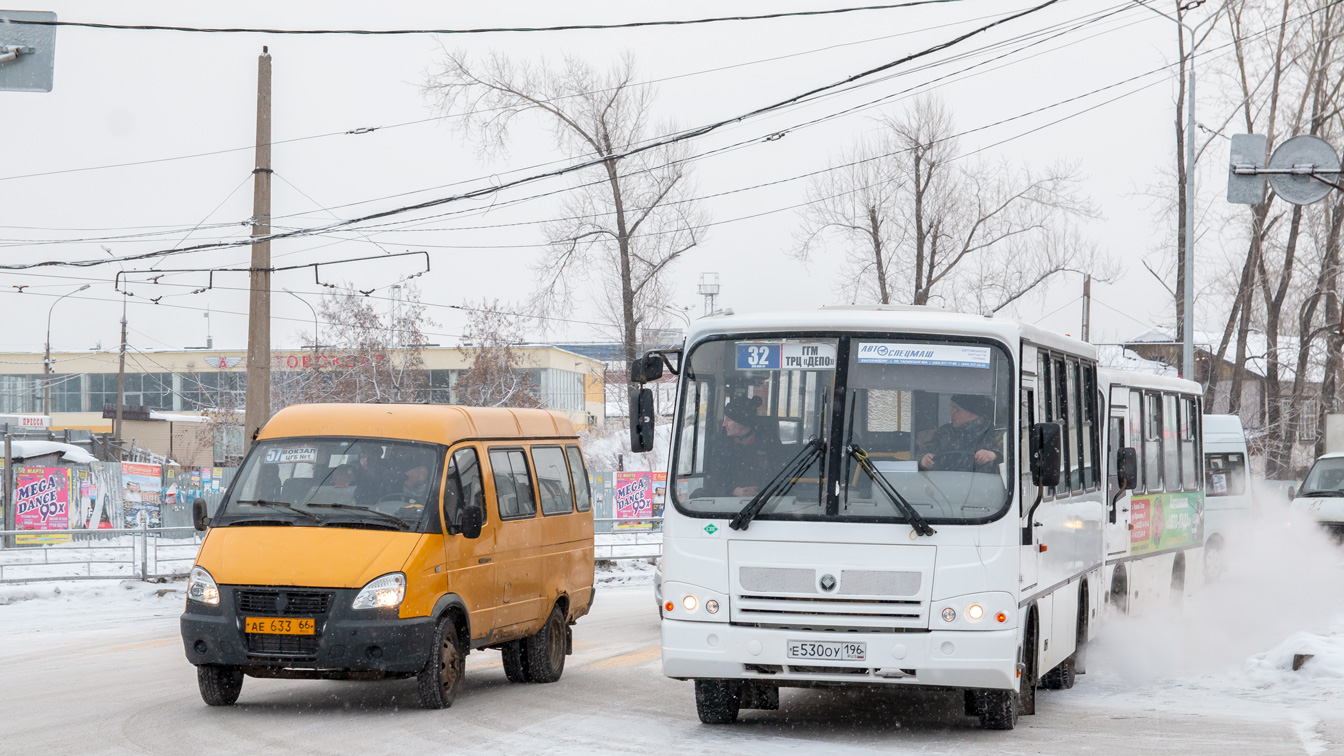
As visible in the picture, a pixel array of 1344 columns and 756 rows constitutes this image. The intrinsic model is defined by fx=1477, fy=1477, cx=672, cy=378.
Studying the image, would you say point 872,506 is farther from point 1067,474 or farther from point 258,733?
point 258,733

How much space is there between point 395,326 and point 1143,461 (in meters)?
40.7

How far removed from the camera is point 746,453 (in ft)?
30.8

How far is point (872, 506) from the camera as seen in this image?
9070 millimetres

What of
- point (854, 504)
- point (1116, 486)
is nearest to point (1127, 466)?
point (1116, 486)

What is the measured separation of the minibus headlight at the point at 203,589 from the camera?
10211 mm

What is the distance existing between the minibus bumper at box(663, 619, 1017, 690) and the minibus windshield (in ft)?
9.05

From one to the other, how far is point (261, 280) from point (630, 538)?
15154 millimetres

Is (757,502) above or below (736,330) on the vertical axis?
below

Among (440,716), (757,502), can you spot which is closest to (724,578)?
(757,502)

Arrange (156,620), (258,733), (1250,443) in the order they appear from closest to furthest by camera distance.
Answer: (258,733), (156,620), (1250,443)

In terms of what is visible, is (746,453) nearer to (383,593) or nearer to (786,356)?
(786,356)

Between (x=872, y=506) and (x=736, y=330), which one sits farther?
(x=736, y=330)

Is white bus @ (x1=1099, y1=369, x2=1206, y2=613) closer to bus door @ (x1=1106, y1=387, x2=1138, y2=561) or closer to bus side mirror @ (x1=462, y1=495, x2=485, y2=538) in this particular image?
bus door @ (x1=1106, y1=387, x2=1138, y2=561)

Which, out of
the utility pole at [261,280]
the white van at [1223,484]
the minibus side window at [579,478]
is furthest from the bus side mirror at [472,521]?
the white van at [1223,484]
